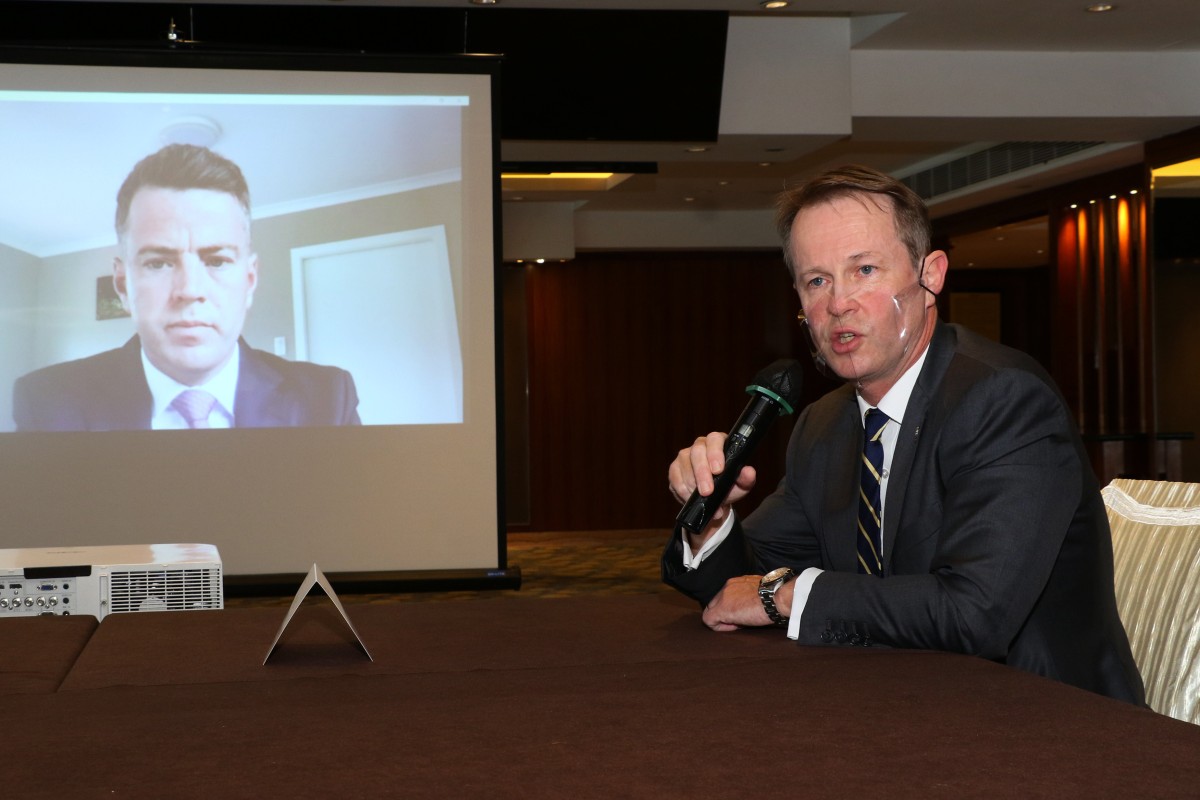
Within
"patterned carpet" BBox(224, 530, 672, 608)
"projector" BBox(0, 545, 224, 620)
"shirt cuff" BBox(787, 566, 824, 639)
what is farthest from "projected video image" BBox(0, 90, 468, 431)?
"shirt cuff" BBox(787, 566, 824, 639)

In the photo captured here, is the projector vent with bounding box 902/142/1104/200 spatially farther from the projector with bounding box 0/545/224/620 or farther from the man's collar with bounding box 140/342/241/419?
the projector with bounding box 0/545/224/620

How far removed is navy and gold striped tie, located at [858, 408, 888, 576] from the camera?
5.61 feet

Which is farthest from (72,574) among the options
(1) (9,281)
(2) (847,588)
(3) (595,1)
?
(3) (595,1)

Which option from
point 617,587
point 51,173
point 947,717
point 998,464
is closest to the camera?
point 947,717

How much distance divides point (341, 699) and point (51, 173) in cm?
457

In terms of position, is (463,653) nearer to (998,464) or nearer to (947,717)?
(947,717)

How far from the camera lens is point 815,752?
0.93 meters

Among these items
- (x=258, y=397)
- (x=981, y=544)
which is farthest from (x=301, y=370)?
(x=981, y=544)

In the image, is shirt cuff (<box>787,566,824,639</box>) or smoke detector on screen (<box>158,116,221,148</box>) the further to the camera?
smoke detector on screen (<box>158,116,221,148</box>)

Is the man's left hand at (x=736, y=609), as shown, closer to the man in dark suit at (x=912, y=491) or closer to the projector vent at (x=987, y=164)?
the man in dark suit at (x=912, y=491)

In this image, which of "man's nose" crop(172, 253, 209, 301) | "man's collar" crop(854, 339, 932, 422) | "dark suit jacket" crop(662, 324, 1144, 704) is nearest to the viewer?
"dark suit jacket" crop(662, 324, 1144, 704)

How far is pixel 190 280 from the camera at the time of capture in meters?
4.95

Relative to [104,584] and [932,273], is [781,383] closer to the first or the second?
[932,273]

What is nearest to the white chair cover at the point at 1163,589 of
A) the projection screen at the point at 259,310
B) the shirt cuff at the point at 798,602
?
the shirt cuff at the point at 798,602
